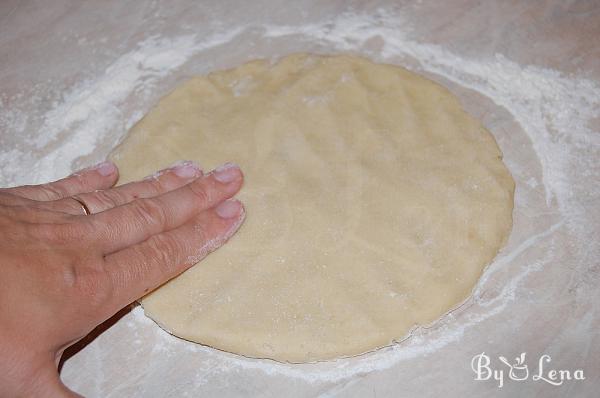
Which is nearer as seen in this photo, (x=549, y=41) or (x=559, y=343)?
(x=559, y=343)

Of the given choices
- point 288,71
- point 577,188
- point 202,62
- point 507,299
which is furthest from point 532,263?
point 202,62

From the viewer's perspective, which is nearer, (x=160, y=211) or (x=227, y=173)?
(x=160, y=211)

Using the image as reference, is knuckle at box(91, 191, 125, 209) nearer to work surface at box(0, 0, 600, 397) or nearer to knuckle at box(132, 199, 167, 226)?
knuckle at box(132, 199, 167, 226)

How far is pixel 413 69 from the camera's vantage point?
6.31 ft

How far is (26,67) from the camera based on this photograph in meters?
1.99

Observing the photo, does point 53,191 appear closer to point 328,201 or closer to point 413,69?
point 328,201

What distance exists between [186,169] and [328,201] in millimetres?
392

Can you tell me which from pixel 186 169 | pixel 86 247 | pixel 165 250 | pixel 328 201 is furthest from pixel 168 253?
pixel 328 201

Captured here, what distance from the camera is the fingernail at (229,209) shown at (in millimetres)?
1474

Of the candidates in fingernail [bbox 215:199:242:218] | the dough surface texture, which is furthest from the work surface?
fingernail [bbox 215:199:242:218]

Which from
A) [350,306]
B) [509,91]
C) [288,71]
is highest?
[288,71]

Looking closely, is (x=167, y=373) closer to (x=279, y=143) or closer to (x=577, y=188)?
(x=279, y=143)

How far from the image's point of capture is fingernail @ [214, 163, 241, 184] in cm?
152

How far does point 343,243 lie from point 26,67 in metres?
1.30
